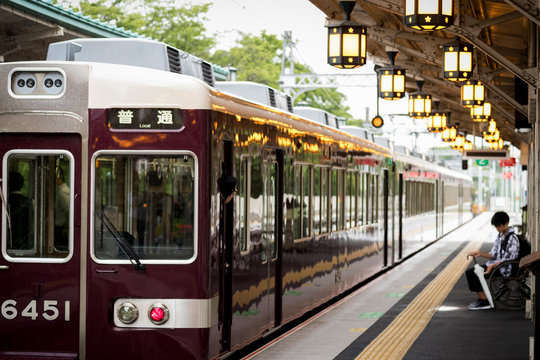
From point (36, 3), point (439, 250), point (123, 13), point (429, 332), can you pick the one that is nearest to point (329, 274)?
point (429, 332)

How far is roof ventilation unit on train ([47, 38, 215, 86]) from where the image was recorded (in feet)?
23.5

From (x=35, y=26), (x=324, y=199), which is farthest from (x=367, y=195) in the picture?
(x=35, y=26)

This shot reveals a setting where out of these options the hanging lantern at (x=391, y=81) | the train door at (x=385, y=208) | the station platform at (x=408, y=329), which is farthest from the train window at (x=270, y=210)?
the train door at (x=385, y=208)

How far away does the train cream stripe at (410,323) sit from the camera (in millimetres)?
8703

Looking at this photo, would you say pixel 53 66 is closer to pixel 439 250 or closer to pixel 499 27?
pixel 499 27

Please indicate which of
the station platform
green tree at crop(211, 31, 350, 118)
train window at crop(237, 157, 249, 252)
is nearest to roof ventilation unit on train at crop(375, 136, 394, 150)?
the station platform

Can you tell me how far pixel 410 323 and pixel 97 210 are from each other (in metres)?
5.25

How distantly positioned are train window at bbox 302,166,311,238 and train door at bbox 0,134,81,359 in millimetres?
4179

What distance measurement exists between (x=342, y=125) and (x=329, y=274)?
461cm

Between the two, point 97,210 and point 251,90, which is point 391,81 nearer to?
point 251,90

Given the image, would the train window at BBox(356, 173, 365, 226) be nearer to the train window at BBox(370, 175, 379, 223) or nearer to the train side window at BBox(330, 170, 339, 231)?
the train window at BBox(370, 175, 379, 223)

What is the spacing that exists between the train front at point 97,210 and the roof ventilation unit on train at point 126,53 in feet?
2.07

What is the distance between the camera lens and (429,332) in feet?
32.9

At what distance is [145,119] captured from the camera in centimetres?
654
